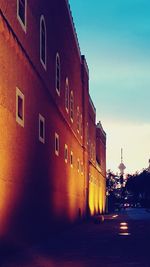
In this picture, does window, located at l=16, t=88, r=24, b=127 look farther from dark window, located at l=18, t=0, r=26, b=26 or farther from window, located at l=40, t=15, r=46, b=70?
window, located at l=40, t=15, r=46, b=70

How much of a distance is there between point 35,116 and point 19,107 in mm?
2424

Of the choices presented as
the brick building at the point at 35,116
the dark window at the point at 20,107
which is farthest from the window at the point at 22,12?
the dark window at the point at 20,107

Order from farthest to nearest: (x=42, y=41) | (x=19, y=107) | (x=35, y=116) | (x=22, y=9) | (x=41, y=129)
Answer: (x=42, y=41)
(x=41, y=129)
(x=35, y=116)
(x=22, y=9)
(x=19, y=107)

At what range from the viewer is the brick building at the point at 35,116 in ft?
38.9

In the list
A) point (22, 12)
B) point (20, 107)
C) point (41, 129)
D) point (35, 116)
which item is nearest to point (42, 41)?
point (41, 129)

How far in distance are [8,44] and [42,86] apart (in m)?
5.32

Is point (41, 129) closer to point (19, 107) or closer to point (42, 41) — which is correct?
point (42, 41)

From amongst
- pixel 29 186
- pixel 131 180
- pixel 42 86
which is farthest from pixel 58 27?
pixel 131 180

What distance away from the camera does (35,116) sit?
15.8 meters

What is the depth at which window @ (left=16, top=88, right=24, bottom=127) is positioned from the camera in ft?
42.2

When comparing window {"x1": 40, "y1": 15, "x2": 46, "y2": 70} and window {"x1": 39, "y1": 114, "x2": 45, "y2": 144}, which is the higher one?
window {"x1": 40, "y1": 15, "x2": 46, "y2": 70}

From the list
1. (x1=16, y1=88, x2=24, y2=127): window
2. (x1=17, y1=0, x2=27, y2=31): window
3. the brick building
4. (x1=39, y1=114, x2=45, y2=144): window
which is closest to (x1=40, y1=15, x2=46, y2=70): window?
the brick building

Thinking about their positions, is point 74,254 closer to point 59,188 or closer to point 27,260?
point 27,260

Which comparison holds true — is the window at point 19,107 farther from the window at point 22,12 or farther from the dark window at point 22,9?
the dark window at point 22,9
